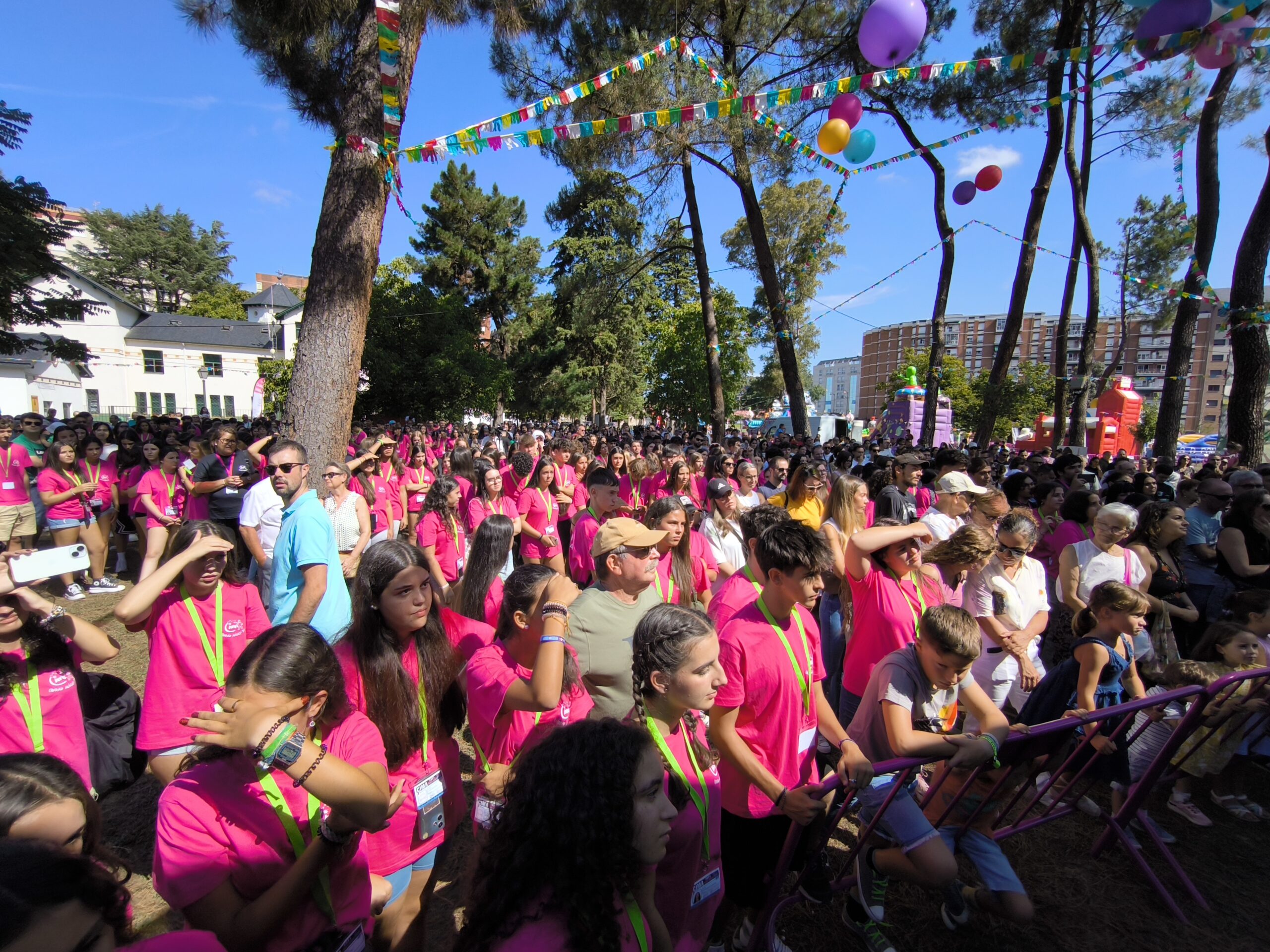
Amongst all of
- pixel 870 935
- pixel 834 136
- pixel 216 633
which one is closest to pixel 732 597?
pixel 870 935

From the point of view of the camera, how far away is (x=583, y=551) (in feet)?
14.6

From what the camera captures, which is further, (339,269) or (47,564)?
(339,269)

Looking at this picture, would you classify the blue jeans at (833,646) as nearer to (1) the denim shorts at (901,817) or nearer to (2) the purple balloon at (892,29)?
(1) the denim shorts at (901,817)

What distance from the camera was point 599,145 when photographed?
38.5 feet

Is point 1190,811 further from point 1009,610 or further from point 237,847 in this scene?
point 237,847

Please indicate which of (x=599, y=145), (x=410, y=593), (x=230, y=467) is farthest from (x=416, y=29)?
(x=410, y=593)

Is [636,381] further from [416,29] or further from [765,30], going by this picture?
[416,29]

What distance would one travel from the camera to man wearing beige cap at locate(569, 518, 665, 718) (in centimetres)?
253

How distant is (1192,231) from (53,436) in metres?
17.2

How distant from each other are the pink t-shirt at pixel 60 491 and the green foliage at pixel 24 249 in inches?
351

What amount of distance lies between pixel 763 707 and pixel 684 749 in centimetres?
45

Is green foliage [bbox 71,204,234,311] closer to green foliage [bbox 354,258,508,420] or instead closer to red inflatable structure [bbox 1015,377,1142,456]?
green foliage [bbox 354,258,508,420]

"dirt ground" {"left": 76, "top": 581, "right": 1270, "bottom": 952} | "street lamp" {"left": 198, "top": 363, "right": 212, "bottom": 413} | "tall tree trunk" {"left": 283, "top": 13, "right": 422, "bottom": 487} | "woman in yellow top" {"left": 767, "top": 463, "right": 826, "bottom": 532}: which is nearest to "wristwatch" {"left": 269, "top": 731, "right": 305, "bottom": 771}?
"dirt ground" {"left": 76, "top": 581, "right": 1270, "bottom": 952}

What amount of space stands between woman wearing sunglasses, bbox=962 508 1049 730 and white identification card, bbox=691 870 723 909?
2188 millimetres
